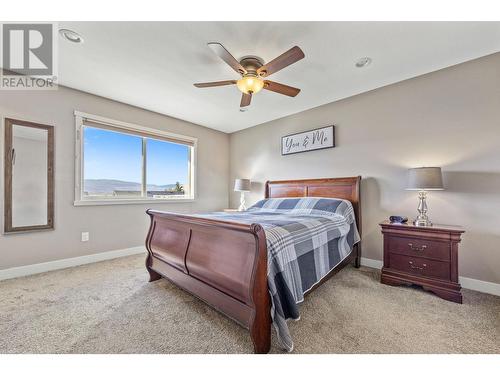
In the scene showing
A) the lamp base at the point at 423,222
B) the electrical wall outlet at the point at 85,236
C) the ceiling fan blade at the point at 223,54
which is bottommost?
the electrical wall outlet at the point at 85,236

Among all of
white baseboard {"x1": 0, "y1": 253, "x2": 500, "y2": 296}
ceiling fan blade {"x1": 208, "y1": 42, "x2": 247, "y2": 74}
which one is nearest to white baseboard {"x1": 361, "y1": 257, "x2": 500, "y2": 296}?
white baseboard {"x1": 0, "y1": 253, "x2": 500, "y2": 296}

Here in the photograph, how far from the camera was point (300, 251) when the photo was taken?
67.2 inches

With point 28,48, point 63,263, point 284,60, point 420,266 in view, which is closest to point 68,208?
point 63,263

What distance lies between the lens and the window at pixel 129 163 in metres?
3.12

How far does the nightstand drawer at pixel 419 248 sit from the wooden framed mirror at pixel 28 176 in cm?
418

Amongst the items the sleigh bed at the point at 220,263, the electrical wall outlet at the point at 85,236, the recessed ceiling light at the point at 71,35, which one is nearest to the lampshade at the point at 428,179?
the sleigh bed at the point at 220,263

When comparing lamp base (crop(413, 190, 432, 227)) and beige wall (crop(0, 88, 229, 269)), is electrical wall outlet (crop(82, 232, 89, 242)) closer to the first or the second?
beige wall (crop(0, 88, 229, 269))

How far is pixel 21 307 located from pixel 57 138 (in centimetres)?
203

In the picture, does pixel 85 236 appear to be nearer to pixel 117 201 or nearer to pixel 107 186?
pixel 117 201

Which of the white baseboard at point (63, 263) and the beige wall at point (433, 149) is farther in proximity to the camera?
the white baseboard at point (63, 263)

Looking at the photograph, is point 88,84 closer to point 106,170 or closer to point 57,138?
point 57,138

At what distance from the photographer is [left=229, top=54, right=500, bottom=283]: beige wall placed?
2.19 metres

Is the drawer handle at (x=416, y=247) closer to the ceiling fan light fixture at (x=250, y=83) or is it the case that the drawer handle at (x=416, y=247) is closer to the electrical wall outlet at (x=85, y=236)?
the ceiling fan light fixture at (x=250, y=83)
